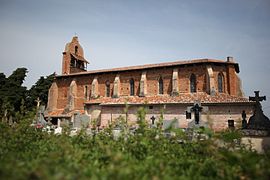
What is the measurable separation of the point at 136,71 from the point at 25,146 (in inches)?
903

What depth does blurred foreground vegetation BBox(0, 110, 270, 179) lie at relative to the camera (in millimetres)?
3947

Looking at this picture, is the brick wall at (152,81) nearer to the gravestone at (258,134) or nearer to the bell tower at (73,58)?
the bell tower at (73,58)

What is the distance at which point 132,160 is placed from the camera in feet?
18.3

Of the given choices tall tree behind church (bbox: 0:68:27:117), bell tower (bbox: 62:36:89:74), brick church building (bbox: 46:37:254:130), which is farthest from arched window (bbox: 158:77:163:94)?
tall tree behind church (bbox: 0:68:27:117)

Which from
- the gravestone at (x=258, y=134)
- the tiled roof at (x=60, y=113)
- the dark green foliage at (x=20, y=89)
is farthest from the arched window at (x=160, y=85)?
the dark green foliage at (x=20, y=89)

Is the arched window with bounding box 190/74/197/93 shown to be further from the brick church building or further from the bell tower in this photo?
the bell tower

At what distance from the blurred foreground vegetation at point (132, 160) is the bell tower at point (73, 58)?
29435 mm

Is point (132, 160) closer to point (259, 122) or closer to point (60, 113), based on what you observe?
point (259, 122)

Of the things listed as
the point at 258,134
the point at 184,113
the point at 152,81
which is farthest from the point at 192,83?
the point at 258,134

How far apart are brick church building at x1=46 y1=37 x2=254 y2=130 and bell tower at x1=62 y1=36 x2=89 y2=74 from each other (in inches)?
97.3

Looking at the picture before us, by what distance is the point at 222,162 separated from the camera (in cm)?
558

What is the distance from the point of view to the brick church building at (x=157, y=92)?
72.1ft

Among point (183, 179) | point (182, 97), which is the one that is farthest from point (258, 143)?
point (182, 97)

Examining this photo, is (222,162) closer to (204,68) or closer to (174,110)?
(174,110)
